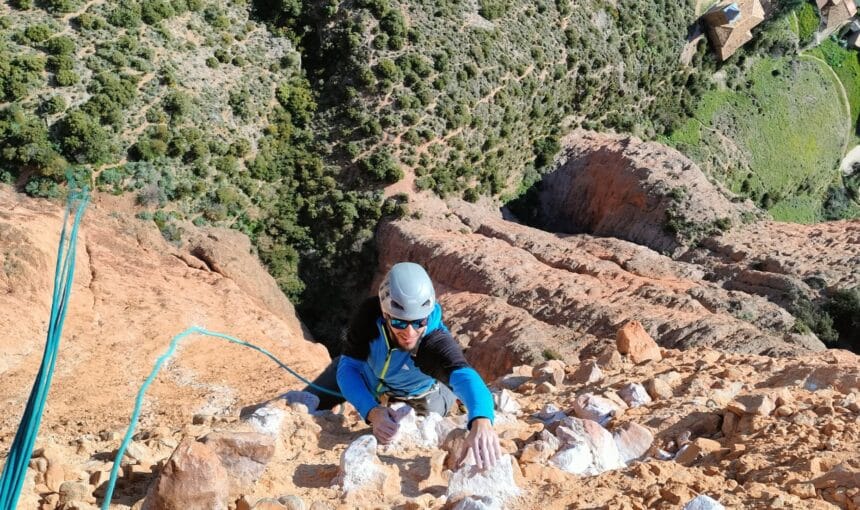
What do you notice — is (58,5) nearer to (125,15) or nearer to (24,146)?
(125,15)

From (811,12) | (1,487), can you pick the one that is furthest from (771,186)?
(1,487)

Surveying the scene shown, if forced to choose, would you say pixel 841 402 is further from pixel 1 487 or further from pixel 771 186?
pixel 771 186

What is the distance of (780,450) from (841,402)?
7.27 ft

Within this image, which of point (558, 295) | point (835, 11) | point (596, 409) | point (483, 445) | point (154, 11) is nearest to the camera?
point (483, 445)

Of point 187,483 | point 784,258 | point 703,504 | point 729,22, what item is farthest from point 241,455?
point 729,22

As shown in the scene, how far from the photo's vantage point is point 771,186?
173 ft

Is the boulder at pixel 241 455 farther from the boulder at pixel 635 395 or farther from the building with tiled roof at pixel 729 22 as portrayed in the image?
the building with tiled roof at pixel 729 22

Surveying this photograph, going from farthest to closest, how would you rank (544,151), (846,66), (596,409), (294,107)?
(846,66) < (544,151) < (294,107) < (596,409)

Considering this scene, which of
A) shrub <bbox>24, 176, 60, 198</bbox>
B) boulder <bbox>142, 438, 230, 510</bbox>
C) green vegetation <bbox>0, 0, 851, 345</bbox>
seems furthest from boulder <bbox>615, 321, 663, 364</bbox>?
shrub <bbox>24, 176, 60, 198</bbox>

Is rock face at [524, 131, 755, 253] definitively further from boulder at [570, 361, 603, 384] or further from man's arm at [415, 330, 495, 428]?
man's arm at [415, 330, 495, 428]

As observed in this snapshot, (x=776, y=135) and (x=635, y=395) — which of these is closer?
(x=635, y=395)

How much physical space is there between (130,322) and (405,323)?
616 inches

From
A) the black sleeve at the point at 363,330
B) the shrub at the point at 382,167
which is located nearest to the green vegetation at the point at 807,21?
the shrub at the point at 382,167

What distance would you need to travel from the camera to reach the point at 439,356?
8984 mm
